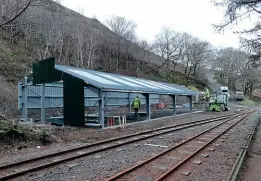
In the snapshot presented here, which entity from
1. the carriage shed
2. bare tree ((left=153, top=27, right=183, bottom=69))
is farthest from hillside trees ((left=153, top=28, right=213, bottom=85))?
the carriage shed

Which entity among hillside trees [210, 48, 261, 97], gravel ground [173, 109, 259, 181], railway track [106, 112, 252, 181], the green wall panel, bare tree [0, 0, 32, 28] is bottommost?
gravel ground [173, 109, 259, 181]

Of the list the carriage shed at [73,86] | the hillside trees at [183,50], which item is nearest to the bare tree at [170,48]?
the hillside trees at [183,50]

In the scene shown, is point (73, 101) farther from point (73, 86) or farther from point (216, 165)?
point (216, 165)

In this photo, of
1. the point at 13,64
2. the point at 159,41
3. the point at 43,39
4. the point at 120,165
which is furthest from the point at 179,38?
the point at 120,165

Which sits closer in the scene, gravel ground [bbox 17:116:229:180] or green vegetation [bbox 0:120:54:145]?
gravel ground [bbox 17:116:229:180]

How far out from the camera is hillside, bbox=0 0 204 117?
28.0 metres

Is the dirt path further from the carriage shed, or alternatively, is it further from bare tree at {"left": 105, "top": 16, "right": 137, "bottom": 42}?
bare tree at {"left": 105, "top": 16, "right": 137, "bottom": 42}

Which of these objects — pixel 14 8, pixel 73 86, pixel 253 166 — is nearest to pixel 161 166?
pixel 253 166

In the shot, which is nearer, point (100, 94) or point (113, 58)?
point (100, 94)

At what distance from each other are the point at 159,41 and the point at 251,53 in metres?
67.8

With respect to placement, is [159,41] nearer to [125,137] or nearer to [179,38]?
[179,38]

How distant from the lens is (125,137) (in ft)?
45.4

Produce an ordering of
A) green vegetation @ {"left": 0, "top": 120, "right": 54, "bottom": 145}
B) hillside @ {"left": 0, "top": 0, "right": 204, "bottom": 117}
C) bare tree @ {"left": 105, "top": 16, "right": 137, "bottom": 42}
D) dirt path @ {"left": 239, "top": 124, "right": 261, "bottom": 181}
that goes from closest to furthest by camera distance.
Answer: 1. dirt path @ {"left": 239, "top": 124, "right": 261, "bottom": 181}
2. green vegetation @ {"left": 0, "top": 120, "right": 54, "bottom": 145}
3. hillside @ {"left": 0, "top": 0, "right": 204, "bottom": 117}
4. bare tree @ {"left": 105, "top": 16, "right": 137, "bottom": 42}

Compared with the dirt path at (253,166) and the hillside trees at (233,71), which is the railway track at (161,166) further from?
the hillside trees at (233,71)
